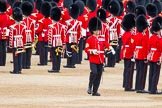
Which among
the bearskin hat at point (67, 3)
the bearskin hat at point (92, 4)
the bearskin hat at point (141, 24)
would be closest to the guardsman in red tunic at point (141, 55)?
the bearskin hat at point (141, 24)

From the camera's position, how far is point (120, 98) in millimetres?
18812

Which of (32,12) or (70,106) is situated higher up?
(32,12)

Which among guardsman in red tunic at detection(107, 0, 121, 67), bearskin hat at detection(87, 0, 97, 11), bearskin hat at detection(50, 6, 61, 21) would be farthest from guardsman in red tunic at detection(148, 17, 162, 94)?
bearskin hat at detection(87, 0, 97, 11)

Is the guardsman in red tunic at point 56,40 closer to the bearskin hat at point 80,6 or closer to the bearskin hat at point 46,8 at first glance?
the bearskin hat at point 46,8

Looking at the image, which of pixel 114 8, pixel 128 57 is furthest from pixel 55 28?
pixel 128 57

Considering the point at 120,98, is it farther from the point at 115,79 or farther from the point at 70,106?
the point at 115,79

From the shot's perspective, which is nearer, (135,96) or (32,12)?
(135,96)

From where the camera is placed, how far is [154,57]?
19.8 metres

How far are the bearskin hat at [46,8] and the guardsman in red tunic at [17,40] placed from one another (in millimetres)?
2425

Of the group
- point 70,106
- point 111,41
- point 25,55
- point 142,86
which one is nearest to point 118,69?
point 111,41

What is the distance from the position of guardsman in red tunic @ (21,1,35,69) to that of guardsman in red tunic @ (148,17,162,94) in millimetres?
4422

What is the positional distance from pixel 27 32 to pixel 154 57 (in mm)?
4965

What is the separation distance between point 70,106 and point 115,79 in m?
5.43

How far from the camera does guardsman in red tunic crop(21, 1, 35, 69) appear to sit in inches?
942
